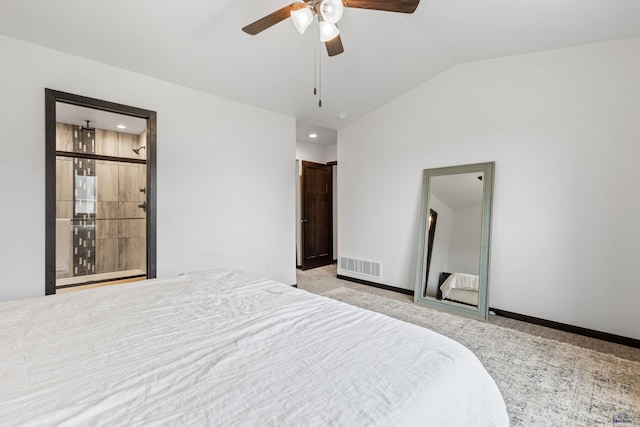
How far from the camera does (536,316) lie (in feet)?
10.1

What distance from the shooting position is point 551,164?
9.77ft

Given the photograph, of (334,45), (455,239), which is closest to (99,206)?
(334,45)

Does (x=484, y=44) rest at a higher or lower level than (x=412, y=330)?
higher

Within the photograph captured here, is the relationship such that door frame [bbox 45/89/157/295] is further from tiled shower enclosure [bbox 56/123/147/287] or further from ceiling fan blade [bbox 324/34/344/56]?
ceiling fan blade [bbox 324/34/344/56]

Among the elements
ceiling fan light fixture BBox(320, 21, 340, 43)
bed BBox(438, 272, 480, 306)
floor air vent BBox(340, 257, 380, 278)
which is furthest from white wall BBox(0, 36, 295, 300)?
bed BBox(438, 272, 480, 306)

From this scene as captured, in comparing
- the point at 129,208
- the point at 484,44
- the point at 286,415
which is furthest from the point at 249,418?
the point at 129,208

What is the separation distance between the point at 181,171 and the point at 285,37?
175 cm

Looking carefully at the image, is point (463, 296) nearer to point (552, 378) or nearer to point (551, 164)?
point (552, 378)

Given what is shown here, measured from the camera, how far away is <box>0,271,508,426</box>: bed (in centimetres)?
73

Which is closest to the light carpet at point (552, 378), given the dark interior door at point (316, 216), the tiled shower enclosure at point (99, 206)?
the dark interior door at point (316, 216)

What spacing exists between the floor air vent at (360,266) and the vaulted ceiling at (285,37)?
2.54m

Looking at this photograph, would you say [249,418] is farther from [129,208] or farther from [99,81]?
[129,208]

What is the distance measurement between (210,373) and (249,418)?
25 cm

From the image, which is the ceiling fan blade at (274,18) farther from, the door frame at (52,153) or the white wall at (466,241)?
the white wall at (466,241)
